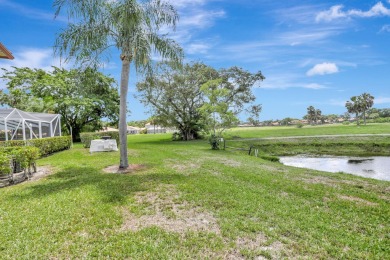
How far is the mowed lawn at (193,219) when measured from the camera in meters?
3.90

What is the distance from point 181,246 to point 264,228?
5.52 ft

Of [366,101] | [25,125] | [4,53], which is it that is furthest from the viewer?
[366,101]

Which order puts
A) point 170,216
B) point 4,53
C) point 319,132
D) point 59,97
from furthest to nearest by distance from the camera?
1. point 319,132
2. point 59,97
3. point 4,53
4. point 170,216

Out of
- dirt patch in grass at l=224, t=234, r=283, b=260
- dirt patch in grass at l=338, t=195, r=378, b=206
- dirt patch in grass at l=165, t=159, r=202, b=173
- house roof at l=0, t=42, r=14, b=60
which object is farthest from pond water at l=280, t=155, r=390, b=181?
house roof at l=0, t=42, r=14, b=60

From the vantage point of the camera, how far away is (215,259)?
362 centimetres

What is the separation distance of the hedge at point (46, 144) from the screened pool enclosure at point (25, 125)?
77.2 inches

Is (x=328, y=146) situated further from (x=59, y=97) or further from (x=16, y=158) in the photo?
(x=59, y=97)

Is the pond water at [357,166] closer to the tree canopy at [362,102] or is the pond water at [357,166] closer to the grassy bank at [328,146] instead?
the grassy bank at [328,146]

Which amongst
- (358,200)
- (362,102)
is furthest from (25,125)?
(362,102)

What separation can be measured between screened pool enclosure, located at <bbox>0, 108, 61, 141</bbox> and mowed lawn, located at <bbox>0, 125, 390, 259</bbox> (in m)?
11.7

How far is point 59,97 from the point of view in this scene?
31.8 m

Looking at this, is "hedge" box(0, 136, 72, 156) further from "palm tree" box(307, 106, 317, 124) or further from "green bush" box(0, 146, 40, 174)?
"palm tree" box(307, 106, 317, 124)

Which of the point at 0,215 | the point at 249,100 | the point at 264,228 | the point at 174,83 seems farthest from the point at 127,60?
the point at 249,100

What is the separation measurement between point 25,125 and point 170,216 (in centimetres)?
1901
